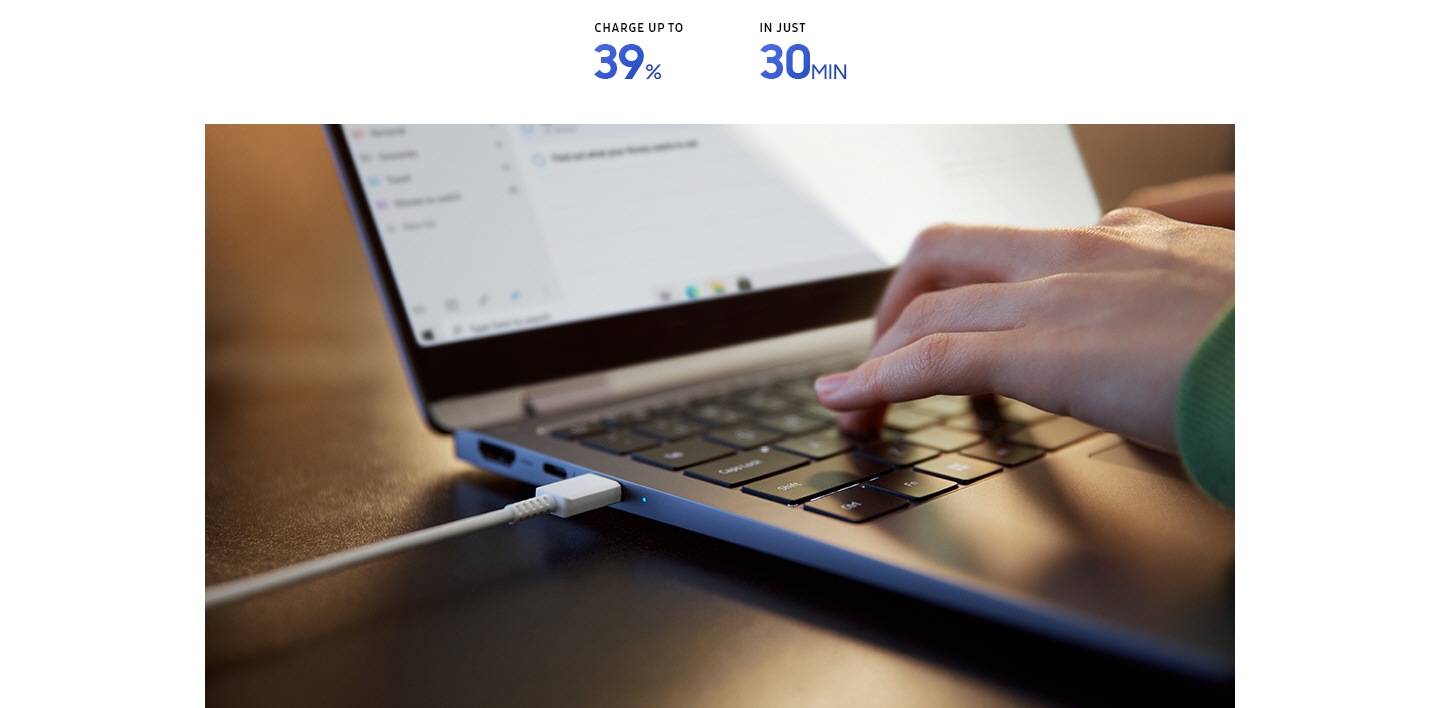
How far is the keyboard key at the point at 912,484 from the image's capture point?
407 mm

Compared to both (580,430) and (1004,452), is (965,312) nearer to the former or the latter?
(1004,452)

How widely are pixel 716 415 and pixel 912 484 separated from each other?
0.16 metres

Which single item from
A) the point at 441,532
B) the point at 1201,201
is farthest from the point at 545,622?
the point at 1201,201

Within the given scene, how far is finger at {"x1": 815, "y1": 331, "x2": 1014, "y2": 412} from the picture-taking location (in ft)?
1.45

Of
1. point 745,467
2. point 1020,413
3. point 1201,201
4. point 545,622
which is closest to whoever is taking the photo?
point 545,622

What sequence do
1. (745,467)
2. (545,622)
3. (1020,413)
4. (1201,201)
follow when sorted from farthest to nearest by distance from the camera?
(1201,201)
(1020,413)
(745,467)
(545,622)

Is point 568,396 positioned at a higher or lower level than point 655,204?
lower

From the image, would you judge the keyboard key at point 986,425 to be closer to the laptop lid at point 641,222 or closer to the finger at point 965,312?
the finger at point 965,312

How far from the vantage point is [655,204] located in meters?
0.63

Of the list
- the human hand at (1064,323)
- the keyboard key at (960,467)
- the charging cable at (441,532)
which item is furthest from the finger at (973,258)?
the charging cable at (441,532)

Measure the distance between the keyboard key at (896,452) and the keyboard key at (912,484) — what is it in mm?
17

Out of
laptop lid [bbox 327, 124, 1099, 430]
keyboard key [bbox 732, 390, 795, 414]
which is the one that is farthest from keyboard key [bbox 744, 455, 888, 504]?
laptop lid [bbox 327, 124, 1099, 430]

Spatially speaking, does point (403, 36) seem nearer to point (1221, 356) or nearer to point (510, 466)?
point (510, 466)

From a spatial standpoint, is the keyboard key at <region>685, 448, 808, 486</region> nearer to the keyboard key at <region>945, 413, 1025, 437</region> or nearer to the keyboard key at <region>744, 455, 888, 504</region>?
the keyboard key at <region>744, 455, 888, 504</region>
